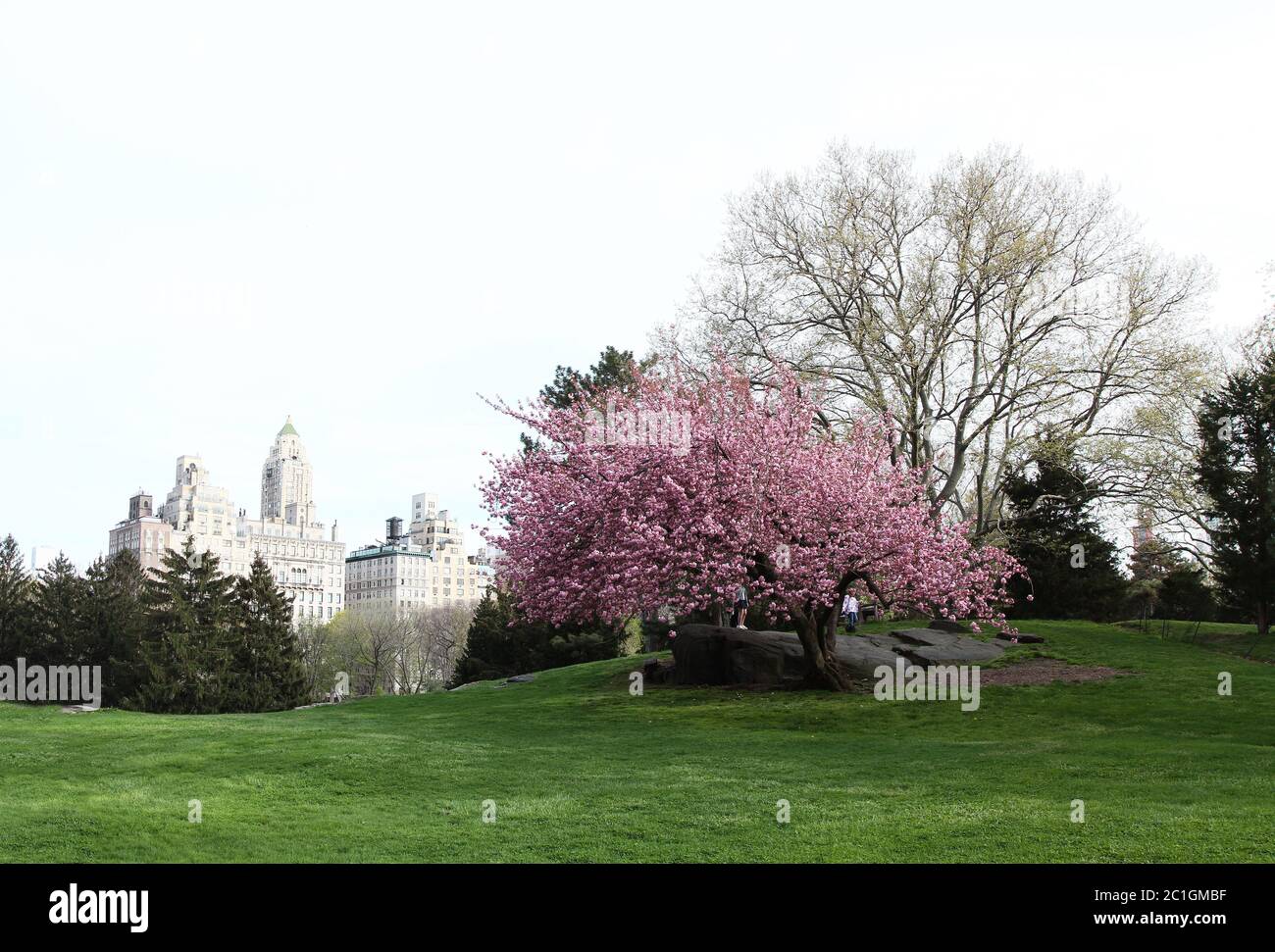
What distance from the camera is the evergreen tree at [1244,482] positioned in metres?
30.9

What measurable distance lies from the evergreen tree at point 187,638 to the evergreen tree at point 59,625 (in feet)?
11.6

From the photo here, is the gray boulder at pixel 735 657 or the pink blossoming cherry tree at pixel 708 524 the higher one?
the pink blossoming cherry tree at pixel 708 524

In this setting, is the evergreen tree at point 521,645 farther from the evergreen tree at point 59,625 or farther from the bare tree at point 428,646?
the bare tree at point 428,646

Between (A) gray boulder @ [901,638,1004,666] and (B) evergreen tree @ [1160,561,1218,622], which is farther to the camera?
(B) evergreen tree @ [1160,561,1218,622]

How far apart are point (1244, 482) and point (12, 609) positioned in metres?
57.1

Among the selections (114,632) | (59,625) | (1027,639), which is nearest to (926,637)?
(1027,639)

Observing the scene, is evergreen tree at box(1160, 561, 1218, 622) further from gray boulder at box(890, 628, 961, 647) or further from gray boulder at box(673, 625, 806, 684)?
gray boulder at box(673, 625, 806, 684)

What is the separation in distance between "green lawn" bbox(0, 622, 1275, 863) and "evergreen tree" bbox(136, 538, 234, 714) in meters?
29.2

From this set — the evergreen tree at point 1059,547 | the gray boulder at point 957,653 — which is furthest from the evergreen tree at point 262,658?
the gray boulder at point 957,653

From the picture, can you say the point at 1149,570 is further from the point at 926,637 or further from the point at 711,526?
the point at 711,526

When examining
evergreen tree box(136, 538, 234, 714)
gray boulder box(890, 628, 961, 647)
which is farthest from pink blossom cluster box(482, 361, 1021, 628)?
evergreen tree box(136, 538, 234, 714)

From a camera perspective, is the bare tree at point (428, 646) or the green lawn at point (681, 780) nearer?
the green lawn at point (681, 780)

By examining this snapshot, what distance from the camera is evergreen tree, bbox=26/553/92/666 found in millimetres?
56031
